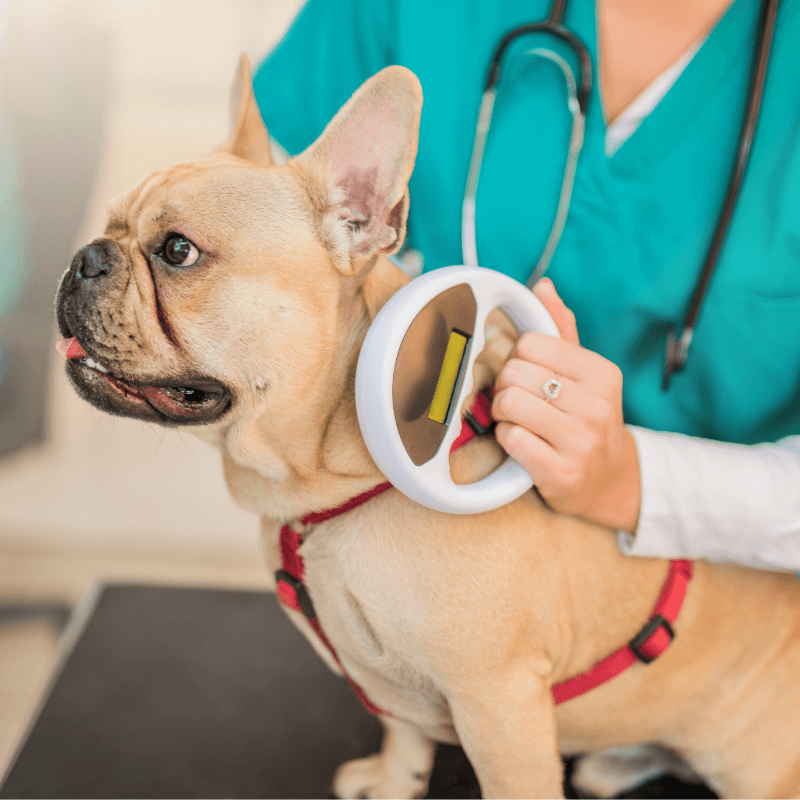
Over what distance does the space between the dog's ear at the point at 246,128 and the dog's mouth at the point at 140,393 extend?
1.10 ft

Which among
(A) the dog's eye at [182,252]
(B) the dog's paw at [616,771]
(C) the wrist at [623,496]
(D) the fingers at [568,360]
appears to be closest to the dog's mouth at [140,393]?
(A) the dog's eye at [182,252]

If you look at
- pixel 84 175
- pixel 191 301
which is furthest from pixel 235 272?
pixel 84 175

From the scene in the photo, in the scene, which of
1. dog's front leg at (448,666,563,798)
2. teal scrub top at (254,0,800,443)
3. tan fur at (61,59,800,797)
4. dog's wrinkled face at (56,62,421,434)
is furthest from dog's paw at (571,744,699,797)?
dog's wrinkled face at (56,62,421,434)

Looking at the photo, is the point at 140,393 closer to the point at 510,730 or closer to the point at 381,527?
the point at 381,527

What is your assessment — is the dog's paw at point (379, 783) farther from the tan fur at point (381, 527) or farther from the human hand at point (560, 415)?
the human hand at point (560, 415)

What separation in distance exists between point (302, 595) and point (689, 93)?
0.80 m

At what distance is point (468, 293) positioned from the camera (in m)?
0.69

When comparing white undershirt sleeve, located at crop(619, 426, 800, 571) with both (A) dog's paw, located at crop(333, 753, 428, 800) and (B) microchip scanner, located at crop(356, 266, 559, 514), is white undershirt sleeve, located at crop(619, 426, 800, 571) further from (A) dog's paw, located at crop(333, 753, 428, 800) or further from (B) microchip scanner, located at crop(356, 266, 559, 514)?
(A) dog's paw, located at crop(333, 753, 428, 800)

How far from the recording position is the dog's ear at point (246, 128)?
86cm

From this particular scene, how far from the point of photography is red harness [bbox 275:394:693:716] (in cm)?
76

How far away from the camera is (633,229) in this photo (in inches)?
35.3

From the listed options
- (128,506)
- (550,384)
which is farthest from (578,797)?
(128,506)

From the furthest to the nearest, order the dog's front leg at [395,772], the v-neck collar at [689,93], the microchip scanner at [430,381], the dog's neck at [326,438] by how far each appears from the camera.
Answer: the dog's front leg at [395,772] → the v-neck collar at [689,93] → the dog's neck at [326,438] → the microchip scanner at [430,381]

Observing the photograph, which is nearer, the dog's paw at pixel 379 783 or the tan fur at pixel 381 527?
the tan fur at pixel 381 527
